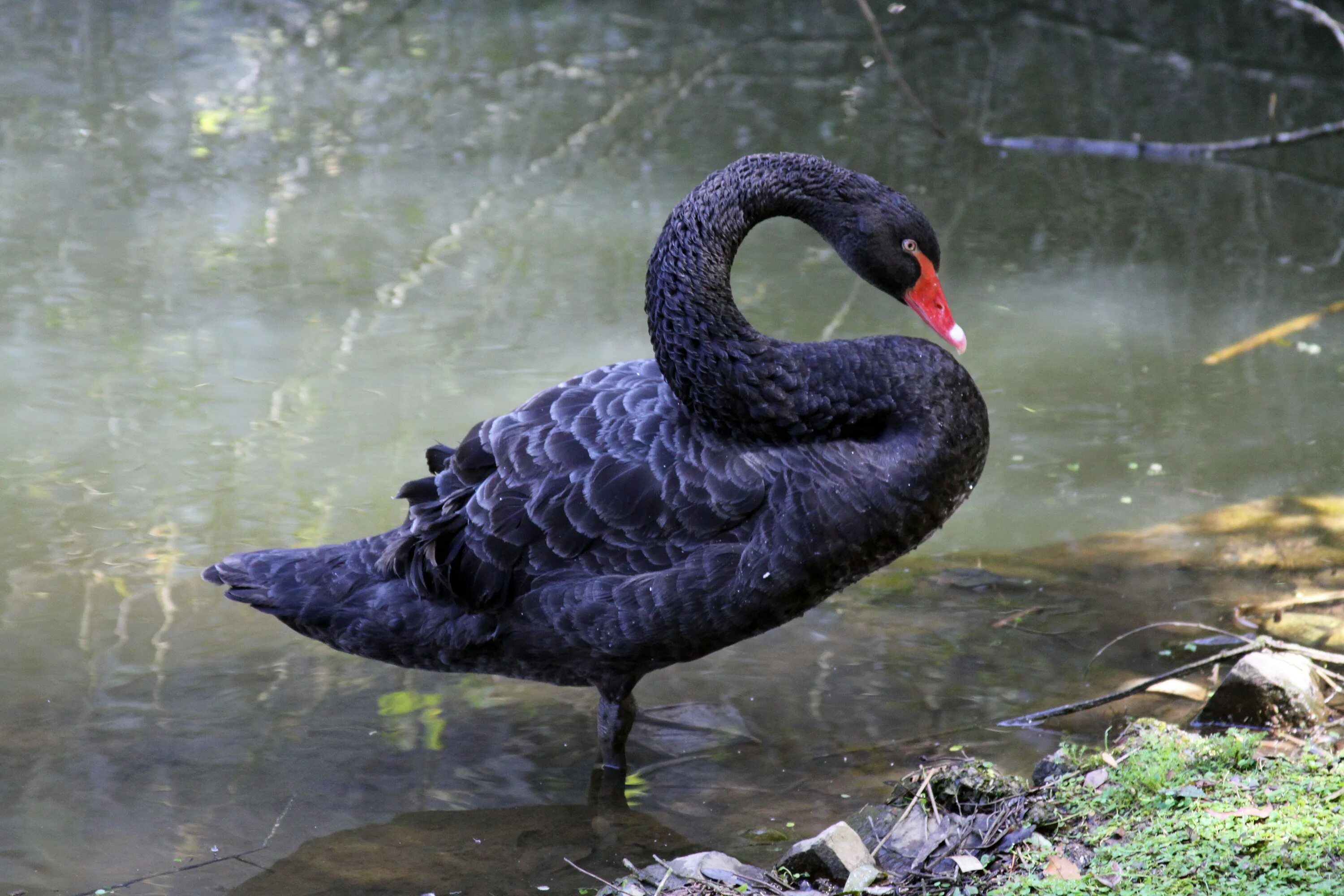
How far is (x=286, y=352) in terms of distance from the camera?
19.3 ft

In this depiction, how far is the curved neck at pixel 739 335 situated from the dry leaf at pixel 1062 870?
3.73ft

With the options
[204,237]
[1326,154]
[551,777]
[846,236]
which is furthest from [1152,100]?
[551,777]

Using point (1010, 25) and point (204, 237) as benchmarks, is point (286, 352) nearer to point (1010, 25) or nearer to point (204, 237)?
point (204, 237)

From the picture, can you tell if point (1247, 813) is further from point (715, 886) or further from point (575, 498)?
point (575, 498)

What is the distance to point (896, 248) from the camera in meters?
3.49

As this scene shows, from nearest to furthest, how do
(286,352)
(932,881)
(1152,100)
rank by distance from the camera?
1. (932,881)
2. (286,352)
3. (1152,100)

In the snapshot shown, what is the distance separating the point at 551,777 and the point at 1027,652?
147 centimetres

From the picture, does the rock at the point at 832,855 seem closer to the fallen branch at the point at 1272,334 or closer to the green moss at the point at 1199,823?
the green moss at the point at 1199,823

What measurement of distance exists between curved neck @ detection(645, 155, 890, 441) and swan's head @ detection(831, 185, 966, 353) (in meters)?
0.05

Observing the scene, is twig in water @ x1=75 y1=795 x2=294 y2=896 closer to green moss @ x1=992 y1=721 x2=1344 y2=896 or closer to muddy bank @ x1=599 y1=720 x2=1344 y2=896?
muddy bank @ x1=599 y1=720 x2=1344 y2=896

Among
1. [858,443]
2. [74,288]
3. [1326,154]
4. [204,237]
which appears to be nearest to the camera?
[858,443]

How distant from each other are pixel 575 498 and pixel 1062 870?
1382 millimetres

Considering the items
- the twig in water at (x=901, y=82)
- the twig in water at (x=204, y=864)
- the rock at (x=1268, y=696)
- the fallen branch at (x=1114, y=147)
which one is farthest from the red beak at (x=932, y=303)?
the fallen branch at (x=1114, y=147)

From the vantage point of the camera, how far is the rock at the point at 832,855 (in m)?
2.83
